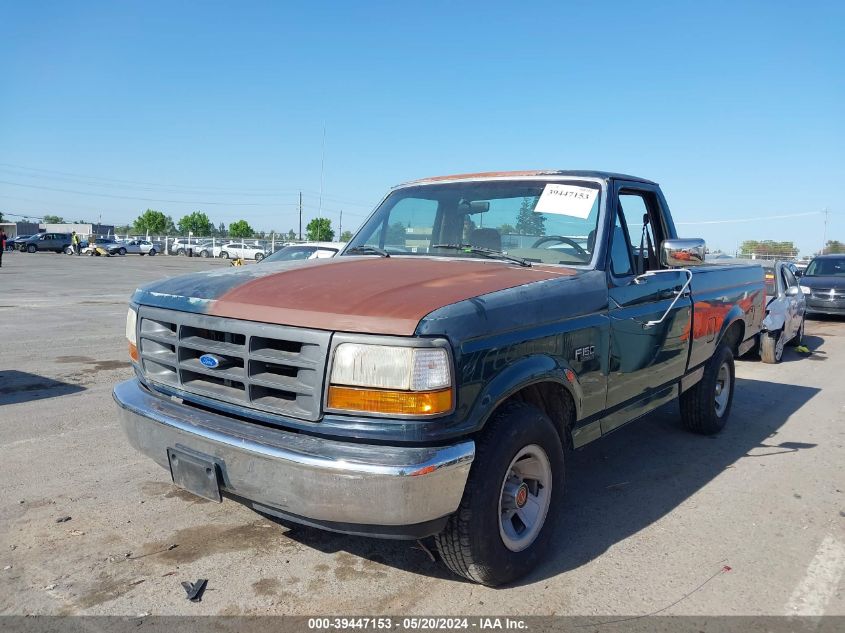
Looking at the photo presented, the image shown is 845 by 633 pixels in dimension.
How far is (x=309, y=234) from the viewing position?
7438 cm

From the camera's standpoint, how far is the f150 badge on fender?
10.8ft

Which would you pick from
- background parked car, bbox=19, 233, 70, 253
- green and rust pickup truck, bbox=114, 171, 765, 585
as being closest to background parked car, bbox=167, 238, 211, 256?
background parked car, bbox=19, 233, 70, 253

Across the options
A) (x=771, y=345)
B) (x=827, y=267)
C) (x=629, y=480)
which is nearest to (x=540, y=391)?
(x=629, y=480)

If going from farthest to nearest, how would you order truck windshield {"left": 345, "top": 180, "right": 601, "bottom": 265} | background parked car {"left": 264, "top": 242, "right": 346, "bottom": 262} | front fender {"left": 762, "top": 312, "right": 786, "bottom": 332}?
background parked car {"left": 264, "top": 242, "right": 346, "bottom": 262}
front fender {"left": 762, "top": 312, "right": 786, "bottom": 332}
truck windshield {"left": 345, "top": 180, "right": 601, "bottom": 265}

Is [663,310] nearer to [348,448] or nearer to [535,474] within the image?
[535,474]

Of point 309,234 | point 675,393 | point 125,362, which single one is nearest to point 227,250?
point 309,234

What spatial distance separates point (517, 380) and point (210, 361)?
1401 millimetres

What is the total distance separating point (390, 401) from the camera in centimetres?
250

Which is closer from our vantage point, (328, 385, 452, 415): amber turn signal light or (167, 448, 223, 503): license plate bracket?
(328, 385, 452, 415): amber turn signal light

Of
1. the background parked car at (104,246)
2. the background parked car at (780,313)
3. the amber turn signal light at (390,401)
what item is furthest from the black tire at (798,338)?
the background parked car at (104,246)

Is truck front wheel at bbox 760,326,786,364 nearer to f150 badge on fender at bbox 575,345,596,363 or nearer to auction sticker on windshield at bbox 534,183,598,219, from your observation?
auction sticker on windshield at bbox 534,183,598,219

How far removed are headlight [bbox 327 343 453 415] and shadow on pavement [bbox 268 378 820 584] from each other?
31.7 inches

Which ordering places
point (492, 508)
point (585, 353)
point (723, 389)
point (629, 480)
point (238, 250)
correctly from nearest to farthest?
1. point (492, 508)
2. point (585, 353)
3. point (629, 480)
4. point (723, 389)
5. point (238, 250)

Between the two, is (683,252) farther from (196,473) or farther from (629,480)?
(196,473)
